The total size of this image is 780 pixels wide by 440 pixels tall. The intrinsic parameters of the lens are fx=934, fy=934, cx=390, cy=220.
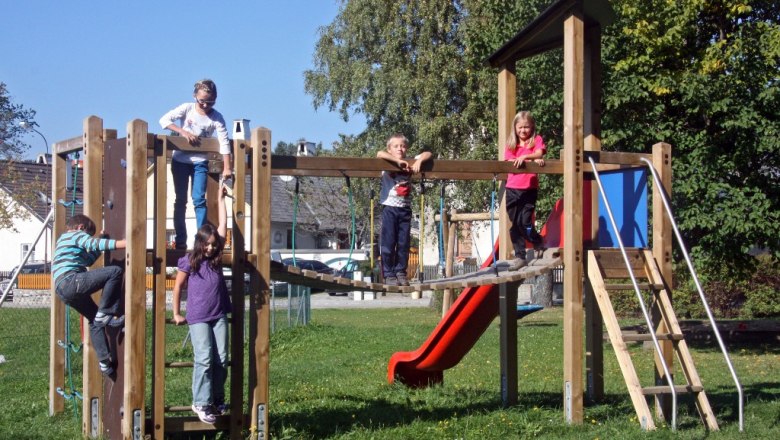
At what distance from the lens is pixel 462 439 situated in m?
7.35

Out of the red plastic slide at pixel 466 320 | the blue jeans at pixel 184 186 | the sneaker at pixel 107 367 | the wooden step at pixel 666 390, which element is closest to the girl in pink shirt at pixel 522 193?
the red plastic slide at pixel 466 320

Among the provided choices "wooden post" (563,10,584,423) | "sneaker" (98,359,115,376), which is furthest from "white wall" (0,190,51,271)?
"wooden post" (563,10,584,423)

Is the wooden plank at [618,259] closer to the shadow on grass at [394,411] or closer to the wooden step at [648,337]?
the wooden step at [648,337]

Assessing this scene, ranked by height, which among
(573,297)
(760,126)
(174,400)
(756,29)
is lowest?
(174,400)

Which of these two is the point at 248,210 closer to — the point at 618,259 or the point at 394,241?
the point at 394,241

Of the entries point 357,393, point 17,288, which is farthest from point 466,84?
point 357,393

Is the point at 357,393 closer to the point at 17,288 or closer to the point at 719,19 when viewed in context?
the point at 719,19

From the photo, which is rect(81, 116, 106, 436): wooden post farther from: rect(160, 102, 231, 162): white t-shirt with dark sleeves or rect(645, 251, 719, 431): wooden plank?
rect(645, 251, 719, 431): wooden plank

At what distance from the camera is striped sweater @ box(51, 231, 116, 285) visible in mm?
7231

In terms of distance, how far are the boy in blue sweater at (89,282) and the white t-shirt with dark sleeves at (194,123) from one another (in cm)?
97

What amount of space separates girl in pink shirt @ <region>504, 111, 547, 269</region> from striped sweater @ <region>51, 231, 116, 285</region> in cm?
376

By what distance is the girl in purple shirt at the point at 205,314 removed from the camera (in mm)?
6957

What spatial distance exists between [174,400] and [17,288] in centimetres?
2332

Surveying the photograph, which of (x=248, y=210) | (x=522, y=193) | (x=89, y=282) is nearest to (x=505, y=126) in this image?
(x=522, y=193)
